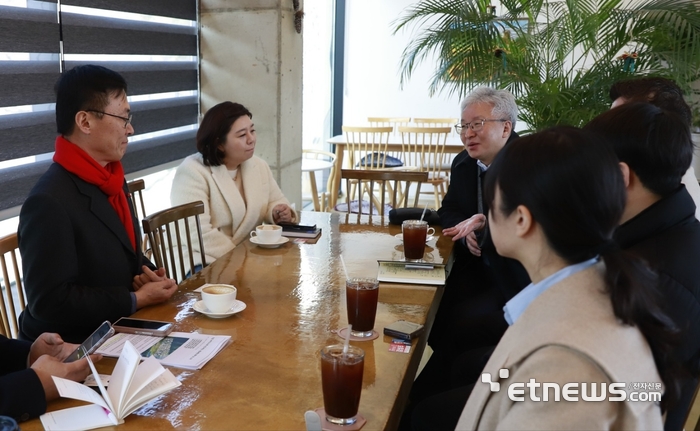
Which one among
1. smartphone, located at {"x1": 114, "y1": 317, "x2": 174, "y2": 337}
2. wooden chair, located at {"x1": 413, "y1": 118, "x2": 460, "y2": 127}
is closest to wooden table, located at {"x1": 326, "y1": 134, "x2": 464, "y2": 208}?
wooden chair, located at {"x1": 413, "y1": 118, "x2": 460, "y2": 127}

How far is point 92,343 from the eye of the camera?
1.44m

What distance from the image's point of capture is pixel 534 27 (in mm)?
4219

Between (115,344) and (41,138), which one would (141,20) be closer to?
(41,138)

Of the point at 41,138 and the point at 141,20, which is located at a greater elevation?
the point at 141,20

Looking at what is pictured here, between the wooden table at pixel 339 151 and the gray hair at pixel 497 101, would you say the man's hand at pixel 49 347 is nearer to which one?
the gray hair at pixel 497 101

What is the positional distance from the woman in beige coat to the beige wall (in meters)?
3.15

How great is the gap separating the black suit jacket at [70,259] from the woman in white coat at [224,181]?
2.62ft

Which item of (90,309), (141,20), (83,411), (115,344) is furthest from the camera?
(141,20)

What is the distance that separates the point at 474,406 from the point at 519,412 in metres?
0.10

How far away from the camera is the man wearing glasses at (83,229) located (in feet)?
5.71

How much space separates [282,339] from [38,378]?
0.55m

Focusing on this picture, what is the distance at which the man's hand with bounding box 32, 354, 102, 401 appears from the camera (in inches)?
50.5

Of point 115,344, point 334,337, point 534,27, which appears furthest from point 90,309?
point 534,27

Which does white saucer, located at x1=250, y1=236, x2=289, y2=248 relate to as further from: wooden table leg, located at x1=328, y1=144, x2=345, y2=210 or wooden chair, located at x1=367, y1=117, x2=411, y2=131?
wooden chair, located at x1=367, y1=117, x2=411, y2=131
